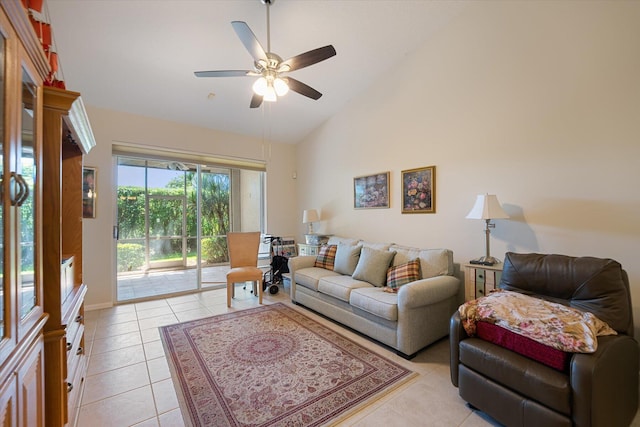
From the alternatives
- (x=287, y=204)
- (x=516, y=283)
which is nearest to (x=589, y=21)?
(x=516, y=283)

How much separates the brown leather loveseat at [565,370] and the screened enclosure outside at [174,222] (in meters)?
4.26

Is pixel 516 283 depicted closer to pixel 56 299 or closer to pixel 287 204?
pixel 56 299

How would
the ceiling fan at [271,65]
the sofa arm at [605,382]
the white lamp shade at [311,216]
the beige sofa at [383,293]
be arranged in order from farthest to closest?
the white lamp shade at [311,216], the beige sofa at [383,293], the ceiling fan at [271,65], the sofa arm at [605,382]

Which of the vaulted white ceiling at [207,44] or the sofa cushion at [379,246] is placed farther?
the sofa cushion at [379,246]

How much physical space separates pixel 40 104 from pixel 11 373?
117 cm

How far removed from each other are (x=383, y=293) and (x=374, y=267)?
0.48m

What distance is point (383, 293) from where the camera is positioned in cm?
287

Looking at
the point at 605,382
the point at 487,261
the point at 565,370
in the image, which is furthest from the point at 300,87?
the point at 605,382

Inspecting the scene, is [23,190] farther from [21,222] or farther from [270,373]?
[270,373]

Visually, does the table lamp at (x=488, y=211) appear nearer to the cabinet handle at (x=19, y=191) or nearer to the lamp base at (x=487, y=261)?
the lamp base at (x=487, y=261)

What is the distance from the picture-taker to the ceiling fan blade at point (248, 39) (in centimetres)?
190

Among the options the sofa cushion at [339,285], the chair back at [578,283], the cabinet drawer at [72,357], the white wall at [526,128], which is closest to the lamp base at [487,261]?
the white wall at [526,128]

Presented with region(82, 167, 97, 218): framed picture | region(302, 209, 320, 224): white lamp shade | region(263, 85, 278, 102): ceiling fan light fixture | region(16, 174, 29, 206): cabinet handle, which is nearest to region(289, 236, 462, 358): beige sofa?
region(302, 209, 320, 224): white lamp shade

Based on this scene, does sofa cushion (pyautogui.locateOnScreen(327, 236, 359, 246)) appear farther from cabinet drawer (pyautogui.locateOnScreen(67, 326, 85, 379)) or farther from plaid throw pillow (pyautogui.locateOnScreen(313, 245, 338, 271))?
cabinet drawer (pyautogui.locateOnScreen(67, 326, 85, 379))
